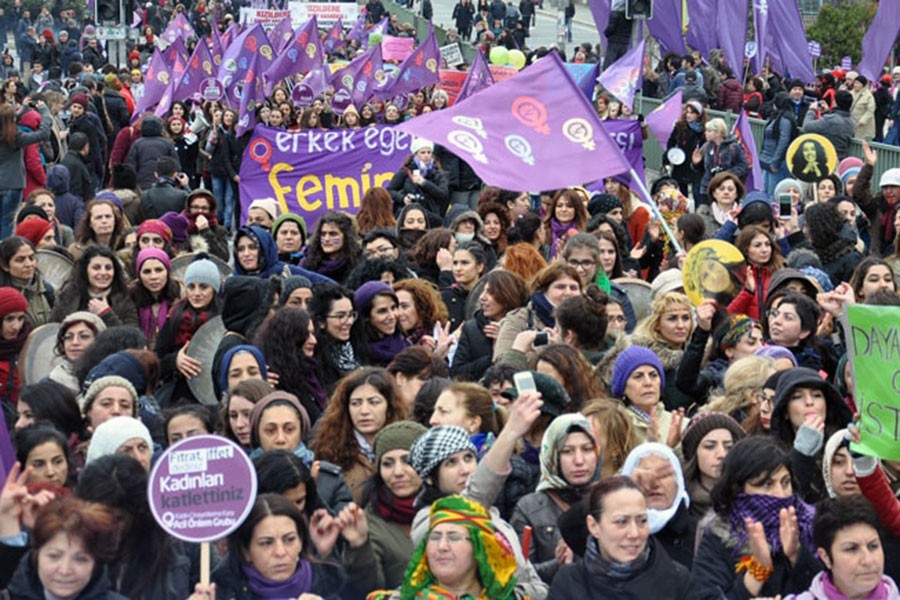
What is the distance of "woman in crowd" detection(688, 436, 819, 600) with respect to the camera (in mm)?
6625

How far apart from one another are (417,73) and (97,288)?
15.8 metres

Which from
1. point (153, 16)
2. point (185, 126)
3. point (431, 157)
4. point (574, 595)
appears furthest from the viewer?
point (153, 16)

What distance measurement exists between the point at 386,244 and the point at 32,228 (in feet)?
7.80

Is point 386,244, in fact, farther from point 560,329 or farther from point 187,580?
point 187,580

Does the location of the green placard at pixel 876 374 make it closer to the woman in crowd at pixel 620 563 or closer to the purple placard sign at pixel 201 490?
the woman in crowd at pixel 620 563

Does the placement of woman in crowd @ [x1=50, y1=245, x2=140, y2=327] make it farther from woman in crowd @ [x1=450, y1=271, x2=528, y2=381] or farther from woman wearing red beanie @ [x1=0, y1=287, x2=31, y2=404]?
woman in crowd @ [x1=450, y1=271, x2=528, y2=381]

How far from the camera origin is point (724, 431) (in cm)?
758

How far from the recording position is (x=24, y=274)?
11.3 metres

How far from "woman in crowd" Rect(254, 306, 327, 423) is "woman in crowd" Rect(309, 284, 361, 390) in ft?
1.07

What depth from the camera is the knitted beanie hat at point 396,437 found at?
24.4 feet

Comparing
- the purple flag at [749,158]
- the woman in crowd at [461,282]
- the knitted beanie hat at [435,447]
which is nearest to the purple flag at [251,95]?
the purple flag at [749,158]

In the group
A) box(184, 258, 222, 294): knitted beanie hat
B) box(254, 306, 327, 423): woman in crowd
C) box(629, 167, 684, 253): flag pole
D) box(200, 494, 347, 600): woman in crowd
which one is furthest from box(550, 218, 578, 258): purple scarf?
box(200, 494, 347, 600): woman in crowd

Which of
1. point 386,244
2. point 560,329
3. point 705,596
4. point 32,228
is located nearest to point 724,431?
point 705,596

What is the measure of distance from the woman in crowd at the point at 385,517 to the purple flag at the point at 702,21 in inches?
718
